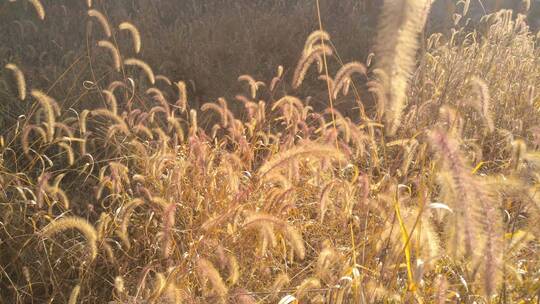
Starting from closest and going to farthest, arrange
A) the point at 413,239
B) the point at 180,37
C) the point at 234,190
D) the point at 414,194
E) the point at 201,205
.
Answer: the point at 413,239
the point at 234,190
the point at 201,205
the point at 414,194
the point at 180,37

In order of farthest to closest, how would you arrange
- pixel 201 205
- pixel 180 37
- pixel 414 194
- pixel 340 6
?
pixel 340 6, pixel 180 37, pixel 414 194, pixel 201 205

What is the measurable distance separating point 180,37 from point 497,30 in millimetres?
2373

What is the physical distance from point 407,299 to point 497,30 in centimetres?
265

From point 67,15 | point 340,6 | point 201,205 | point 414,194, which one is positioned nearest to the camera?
point 201,205

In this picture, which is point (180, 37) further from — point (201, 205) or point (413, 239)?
point (413, 239)

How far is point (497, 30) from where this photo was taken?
3.94 meters

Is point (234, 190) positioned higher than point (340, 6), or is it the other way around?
point (234, 190)

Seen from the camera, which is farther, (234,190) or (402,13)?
(234,190)

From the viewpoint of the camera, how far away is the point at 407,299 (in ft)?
5.99

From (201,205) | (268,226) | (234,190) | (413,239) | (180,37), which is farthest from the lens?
(180,37)

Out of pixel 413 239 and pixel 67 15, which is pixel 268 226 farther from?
pixel 67 15

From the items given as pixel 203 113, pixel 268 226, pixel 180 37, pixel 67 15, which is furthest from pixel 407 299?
pixel 67 15

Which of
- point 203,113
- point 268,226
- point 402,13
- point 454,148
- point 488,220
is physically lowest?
point 203,113

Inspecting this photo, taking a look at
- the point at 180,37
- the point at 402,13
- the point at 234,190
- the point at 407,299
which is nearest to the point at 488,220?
the point at 402,13
